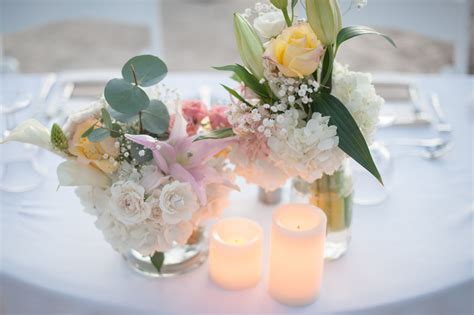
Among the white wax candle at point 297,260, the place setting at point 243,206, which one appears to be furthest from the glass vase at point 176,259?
the white wax candle at point 297,260

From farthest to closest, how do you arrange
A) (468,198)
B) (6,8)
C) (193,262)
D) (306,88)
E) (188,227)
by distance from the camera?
(6,8)
(468,198)
(193,262)
(188,227)
(306,88)

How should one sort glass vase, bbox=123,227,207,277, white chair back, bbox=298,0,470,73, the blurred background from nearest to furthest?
glass vase, bbox=123,227,207,277 → white chair back, bbox=298,0,470,73 → the blurred background

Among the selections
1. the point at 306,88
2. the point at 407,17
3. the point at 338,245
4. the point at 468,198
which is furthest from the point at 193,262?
the point at 407,17

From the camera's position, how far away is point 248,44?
2.72 feet

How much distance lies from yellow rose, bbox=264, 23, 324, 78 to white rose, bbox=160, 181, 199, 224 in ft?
0.76

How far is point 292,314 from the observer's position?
916 mm

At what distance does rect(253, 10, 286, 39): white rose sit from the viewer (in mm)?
837

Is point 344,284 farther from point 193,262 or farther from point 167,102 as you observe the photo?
point 167,102

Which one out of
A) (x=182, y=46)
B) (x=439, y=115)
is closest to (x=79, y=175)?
(x=439, y=115)

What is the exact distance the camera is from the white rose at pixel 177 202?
2.72ft

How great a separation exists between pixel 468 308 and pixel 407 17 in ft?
5.24

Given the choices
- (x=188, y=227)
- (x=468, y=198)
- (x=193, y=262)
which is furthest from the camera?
(x=468, y=198)

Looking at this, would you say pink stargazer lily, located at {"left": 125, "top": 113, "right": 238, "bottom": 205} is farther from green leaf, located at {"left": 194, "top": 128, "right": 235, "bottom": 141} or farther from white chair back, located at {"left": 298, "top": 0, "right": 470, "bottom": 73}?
white chair back, located at {"left": 298, "top": 0, "right": 470, "bottom": 73}

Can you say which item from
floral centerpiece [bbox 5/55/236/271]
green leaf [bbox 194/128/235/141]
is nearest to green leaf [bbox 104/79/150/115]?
floral centerpiece [bbox 5/55/236/271]
